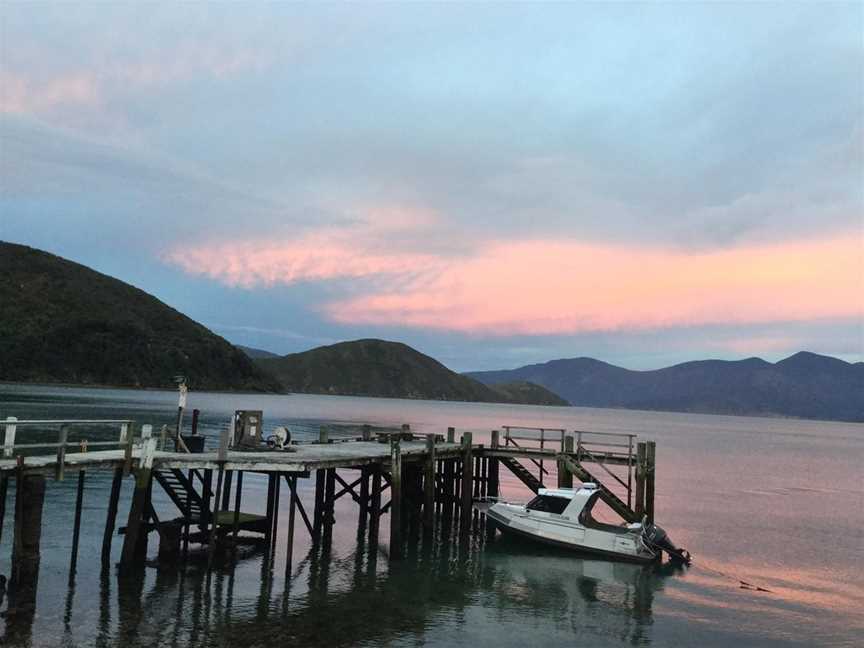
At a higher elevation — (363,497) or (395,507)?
(395,507)

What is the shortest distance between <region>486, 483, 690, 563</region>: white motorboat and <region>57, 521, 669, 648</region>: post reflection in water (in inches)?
22.6

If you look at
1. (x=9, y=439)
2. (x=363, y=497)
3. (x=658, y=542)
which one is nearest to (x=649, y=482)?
(x=658, y=542)

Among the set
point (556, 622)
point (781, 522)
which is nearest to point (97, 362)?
point (781, 522)

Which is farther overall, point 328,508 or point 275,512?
point 328,508

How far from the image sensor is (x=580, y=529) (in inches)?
1155

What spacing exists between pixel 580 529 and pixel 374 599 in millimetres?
10292

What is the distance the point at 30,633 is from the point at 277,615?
5.59m

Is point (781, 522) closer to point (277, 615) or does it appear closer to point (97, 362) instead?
point (277, 615)

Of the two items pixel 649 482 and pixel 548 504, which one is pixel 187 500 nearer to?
pixel 548 504

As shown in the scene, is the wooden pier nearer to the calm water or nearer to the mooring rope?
the calm water

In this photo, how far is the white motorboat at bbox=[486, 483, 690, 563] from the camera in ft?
95.1

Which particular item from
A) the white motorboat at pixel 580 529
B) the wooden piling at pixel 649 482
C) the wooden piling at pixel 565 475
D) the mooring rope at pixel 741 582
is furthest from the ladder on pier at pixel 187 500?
the mooring rope at pixel 741 582

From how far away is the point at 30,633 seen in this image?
17.0 metres

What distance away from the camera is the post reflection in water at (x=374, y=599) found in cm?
1842
